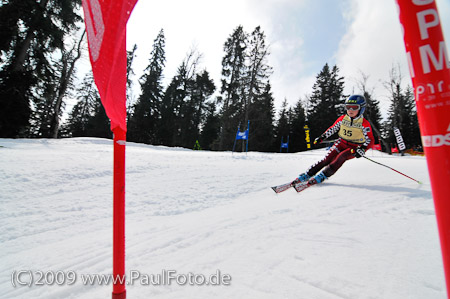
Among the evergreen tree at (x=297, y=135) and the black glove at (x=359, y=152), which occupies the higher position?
the evergreen tree at (x=297, y=135)

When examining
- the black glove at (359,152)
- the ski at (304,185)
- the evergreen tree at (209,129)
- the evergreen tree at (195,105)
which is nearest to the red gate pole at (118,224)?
the ski at (304,185)

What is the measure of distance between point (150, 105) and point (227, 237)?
104 feet

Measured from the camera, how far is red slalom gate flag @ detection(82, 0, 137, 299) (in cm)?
92

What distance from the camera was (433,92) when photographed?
544 mm

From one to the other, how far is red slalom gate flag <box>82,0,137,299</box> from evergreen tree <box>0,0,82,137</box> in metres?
14.4

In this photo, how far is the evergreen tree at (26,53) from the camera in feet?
36.5

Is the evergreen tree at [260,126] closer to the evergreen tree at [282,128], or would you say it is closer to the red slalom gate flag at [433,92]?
the evergreen tree at [282,128]

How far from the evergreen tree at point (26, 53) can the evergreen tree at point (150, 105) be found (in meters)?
15.9

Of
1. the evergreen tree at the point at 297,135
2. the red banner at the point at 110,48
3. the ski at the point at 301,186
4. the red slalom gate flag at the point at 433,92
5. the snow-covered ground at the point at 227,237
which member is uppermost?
the evergreen tree at the point at 297,135

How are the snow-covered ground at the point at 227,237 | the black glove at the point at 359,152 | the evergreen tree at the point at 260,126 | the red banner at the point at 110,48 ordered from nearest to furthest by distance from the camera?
the red banner at the point at 110,48
the snow-covered ground at the point at 227,237
the black glove at the point at 359,152
the evergreen tree at the point at 260,126

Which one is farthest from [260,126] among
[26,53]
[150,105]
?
[26,53]

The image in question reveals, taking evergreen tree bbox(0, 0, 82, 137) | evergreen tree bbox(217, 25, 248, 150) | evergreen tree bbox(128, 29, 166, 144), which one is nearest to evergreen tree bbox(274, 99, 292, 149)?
evergreen tree bbox(217, 25, 248, 150)

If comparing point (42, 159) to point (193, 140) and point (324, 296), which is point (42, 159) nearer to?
point (324, 296)

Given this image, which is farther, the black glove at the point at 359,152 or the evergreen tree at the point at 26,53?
the evergreen tree at the point at 26,53
